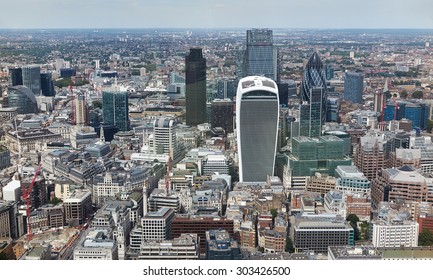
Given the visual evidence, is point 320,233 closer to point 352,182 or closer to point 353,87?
point 352,182

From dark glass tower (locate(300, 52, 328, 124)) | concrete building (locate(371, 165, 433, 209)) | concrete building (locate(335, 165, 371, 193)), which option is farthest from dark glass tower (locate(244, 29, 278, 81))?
concrete building (locate(371, 165, 433, 209))

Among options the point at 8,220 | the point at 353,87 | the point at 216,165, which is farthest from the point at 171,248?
the point at 353,87

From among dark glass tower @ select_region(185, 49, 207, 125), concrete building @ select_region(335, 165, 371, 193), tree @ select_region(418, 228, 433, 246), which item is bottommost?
concrete building @ select_region(335, 165, 371, 193)

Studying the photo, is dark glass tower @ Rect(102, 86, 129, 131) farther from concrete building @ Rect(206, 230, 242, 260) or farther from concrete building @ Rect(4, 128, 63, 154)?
concrete building @ Rect(206, 230, 242, 260)

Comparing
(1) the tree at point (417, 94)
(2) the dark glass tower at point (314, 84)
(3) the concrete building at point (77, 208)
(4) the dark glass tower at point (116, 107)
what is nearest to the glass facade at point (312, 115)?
(2) the dark glass tower at point (314, 84)

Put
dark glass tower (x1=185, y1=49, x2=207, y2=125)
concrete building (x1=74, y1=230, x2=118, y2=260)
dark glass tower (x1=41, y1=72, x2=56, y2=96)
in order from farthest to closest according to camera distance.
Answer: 1. dark glass tower (x1=185, y1=49, x2=207, y2=125)
2. dark glass tower (x1=41, y1=72, x2=56, y2=96)
3. concrete building (x1=74, y1=230, x2=118, y2=260)

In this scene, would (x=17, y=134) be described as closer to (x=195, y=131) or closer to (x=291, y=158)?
(x=195, y=131)

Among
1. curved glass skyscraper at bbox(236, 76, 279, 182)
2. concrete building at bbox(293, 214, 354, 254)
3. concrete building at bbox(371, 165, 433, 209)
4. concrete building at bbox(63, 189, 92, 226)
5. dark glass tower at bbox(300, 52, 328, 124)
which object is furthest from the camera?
dark glass tower at bbox(300, 52, 328, 124)
